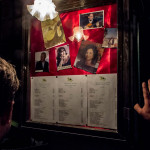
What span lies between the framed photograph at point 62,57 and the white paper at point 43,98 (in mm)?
195

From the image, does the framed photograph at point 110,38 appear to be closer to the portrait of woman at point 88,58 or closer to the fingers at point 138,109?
the portrait of woman at point 88,58

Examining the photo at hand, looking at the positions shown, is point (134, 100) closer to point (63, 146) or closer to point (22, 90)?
point (63, 146)

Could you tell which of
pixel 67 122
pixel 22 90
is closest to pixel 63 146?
pixel 67 122

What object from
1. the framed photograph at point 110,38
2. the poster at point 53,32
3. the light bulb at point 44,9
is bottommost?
the framed photograph at point 110,38

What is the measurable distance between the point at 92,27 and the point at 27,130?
5.14 feet

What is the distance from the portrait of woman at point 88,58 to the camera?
1944 mm

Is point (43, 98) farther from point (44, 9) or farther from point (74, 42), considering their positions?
point (44, 9)

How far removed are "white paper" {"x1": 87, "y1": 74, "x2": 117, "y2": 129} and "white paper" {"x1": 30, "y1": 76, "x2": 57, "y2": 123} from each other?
0.50 metres

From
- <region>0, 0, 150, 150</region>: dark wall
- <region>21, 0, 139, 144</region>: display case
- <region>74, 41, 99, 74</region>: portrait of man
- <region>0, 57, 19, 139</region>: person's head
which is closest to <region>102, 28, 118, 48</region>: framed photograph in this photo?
<region>21, 0, 139, 144</region>: display case

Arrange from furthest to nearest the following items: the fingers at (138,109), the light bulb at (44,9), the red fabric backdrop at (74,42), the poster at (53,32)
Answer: the poster at (53,32) → the light bulb at (44,9) → the red fabric backdrop at (74,42) → the fingers at (138,109)

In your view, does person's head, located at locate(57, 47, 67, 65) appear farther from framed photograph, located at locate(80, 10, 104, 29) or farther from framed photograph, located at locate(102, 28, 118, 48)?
framed photograph, located at locate(102, 28, 118, 48)

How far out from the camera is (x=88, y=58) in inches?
77.7

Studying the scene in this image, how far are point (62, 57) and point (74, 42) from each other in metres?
0.24

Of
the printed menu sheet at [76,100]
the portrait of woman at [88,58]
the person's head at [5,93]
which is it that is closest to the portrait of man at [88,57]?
the portrait of woman at [88,58]
